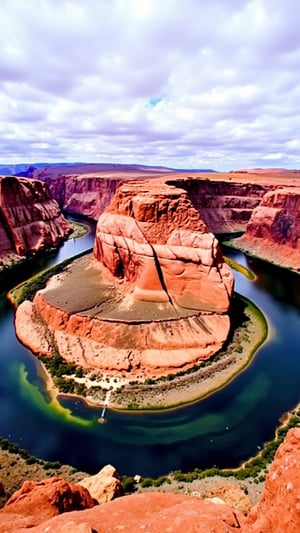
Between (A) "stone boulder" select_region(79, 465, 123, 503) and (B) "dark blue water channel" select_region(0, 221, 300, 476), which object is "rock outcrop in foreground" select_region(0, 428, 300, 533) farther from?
(B) "dark blue water channel" select_region(0, 221, 300, 476)

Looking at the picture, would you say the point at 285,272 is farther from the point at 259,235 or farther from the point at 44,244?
the point at 44,244

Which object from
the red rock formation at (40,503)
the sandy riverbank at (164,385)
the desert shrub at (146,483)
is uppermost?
the red rock formation at (40,503)

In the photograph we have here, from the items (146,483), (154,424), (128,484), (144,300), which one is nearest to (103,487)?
(128,484)

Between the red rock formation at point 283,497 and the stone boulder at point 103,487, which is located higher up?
the red rock formation at point 283,497

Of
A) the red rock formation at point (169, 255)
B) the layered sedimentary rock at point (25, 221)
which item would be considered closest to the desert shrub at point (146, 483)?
the red rock formation at point (169, 255)

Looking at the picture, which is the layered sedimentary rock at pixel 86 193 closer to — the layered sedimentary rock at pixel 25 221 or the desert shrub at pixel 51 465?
the layered sedimentary rock at pixel 25 221

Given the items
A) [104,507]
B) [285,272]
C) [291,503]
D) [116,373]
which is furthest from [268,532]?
[285,272]

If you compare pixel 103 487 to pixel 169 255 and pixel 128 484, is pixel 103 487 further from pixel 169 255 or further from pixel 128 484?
pixel 169 255
